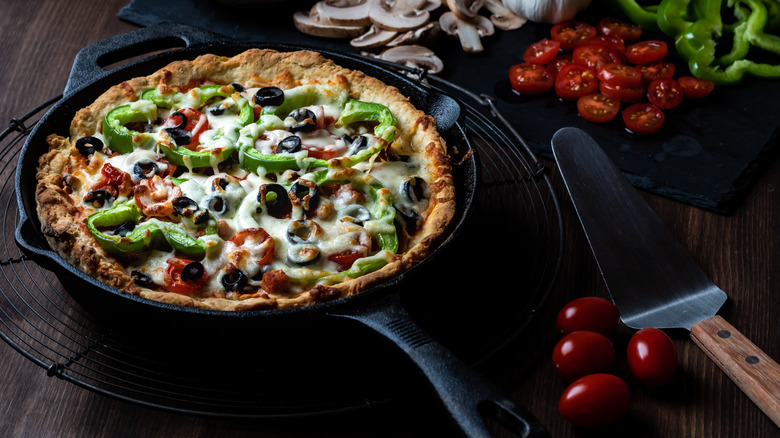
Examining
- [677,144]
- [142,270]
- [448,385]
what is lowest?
[677,144]

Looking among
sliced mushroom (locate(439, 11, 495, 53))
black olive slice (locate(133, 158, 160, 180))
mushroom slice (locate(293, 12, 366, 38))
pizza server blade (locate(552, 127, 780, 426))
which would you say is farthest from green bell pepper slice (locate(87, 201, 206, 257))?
sliced mushroom (locate(439, 11, 495, 53))

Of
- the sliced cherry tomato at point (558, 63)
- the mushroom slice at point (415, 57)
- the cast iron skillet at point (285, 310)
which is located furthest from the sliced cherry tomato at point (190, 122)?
the sliced cherry tomato at point (558, 63)

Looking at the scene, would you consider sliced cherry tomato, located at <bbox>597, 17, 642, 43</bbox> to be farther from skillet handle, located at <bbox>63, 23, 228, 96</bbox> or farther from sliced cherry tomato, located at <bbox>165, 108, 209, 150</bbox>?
sliced cherry tomato, located at <bbox>165, 108, 209, 150</bbox>

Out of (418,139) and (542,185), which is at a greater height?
(418,139)

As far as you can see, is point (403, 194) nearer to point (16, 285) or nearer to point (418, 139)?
point (418, 139)

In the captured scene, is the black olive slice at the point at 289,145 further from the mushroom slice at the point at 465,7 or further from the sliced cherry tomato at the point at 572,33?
the sliced cherry tomato at the point at 572,33

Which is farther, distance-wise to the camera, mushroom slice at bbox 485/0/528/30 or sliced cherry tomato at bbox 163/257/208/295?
mushroom slice at bbox 485/0/528/30

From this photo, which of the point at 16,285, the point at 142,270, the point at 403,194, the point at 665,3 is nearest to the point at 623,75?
the point at 665,3
